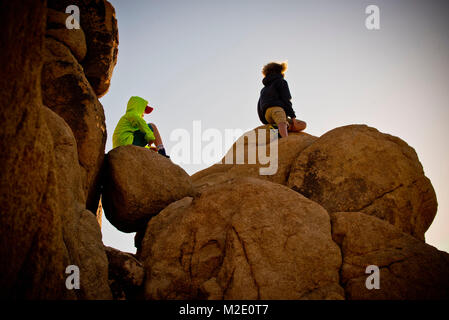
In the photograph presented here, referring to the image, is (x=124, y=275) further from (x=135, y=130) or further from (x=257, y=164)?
(x=135, y=130)

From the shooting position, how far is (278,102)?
855 cm

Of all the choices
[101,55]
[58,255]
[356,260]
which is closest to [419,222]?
[356,260]

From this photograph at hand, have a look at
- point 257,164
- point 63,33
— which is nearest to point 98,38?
point 63,33

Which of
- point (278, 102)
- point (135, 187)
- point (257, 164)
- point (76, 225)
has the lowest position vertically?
point (76, 225)

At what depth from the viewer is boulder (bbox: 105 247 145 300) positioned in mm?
3793

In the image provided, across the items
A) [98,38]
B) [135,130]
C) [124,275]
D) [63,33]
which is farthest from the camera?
[135,130]

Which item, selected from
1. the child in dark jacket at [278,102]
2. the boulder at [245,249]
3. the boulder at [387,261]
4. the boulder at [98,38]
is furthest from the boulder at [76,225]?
the child in dark jacket at [278,102]

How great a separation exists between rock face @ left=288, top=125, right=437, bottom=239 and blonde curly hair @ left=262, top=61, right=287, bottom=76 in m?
3.35

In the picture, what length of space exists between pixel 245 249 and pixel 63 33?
16.2ft

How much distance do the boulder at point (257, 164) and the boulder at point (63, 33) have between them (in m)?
3.59

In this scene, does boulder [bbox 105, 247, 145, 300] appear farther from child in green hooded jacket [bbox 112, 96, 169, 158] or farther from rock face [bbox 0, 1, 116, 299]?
child in green hooded jacket [bbox 112, 96, 169, 158]

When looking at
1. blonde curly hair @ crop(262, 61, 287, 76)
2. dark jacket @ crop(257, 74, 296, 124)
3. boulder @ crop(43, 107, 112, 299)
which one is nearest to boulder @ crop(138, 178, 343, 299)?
boulder @ crop(43, 107, 112, 299)

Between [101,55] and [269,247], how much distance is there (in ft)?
16.9
